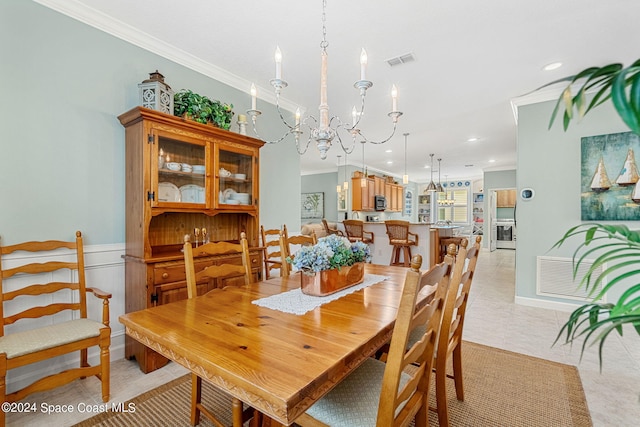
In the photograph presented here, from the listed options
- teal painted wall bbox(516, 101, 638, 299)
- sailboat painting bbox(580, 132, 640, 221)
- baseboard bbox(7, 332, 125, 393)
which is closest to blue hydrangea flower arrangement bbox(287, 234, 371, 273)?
baseboard bbox(7, 332, 125, 393)

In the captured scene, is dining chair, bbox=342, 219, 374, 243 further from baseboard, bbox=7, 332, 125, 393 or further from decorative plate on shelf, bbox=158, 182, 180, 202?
baseboard, bbox=7, 332, 125, 393

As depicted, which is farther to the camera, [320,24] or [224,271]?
[320,24]

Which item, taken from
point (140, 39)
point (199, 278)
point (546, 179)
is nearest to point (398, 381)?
point (199, 278)

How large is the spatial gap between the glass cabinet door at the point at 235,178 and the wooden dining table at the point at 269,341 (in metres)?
1.41

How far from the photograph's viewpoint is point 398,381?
0.99 meters

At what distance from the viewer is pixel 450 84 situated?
343 cm

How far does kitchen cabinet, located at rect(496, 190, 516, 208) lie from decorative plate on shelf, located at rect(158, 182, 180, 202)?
10262 mm

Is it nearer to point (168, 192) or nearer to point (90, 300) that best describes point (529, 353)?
point (168, 192)

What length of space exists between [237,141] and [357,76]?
1.44 metres

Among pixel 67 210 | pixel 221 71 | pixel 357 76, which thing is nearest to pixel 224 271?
pixel 67 210

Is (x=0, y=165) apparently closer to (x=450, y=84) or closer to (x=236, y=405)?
(x=236, y=405)

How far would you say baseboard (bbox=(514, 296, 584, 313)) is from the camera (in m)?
3.51

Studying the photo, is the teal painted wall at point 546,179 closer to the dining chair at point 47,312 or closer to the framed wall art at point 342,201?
the dining chair at point 47,312

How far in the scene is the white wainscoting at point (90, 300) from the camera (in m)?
2.01
